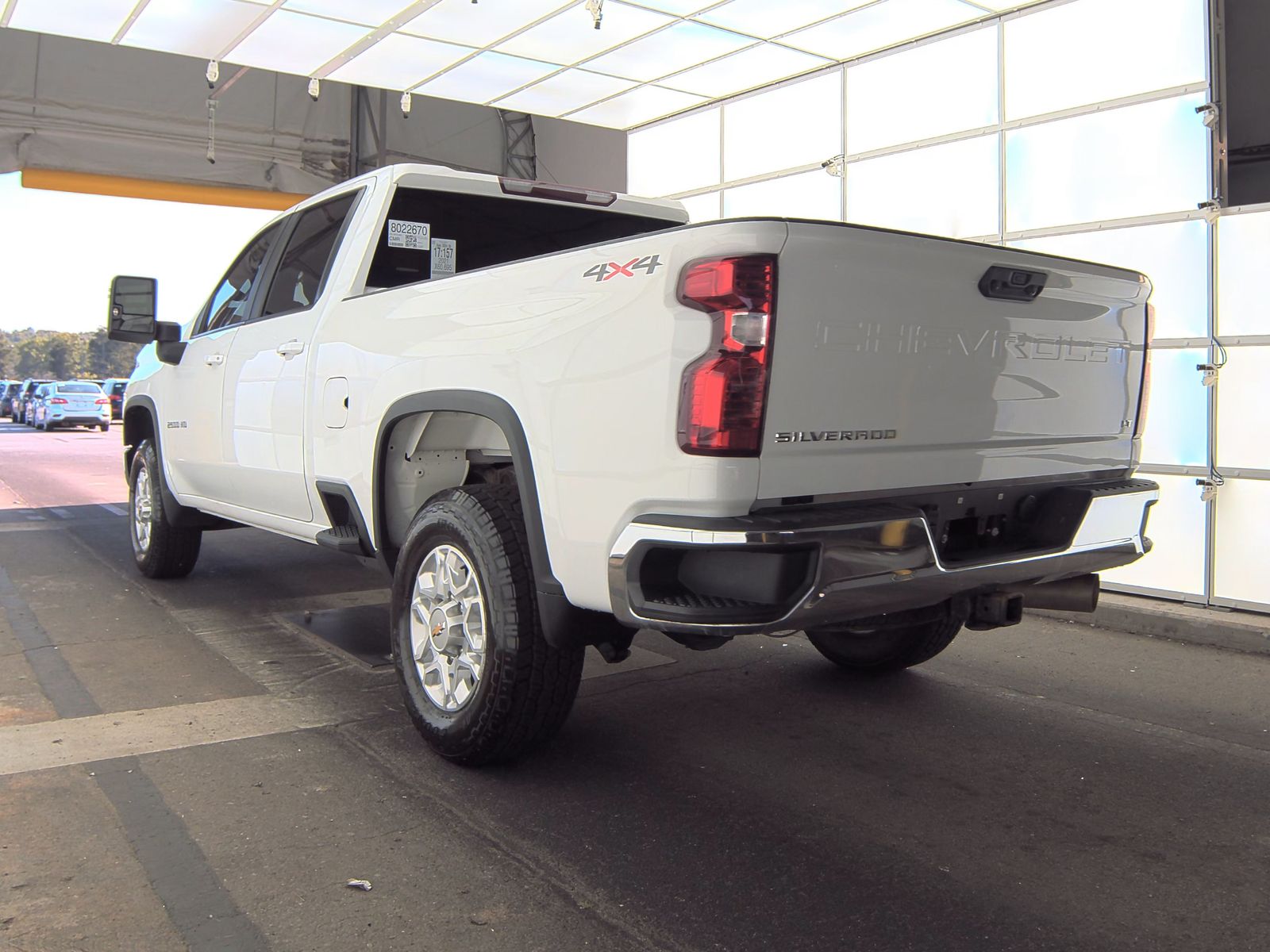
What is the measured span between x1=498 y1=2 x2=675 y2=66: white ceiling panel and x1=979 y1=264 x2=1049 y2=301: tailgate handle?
6.02m

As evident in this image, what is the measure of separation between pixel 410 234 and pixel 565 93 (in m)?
6.64

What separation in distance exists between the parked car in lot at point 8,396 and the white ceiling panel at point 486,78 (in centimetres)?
3712

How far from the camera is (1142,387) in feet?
13.7

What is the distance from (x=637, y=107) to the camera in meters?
11.3

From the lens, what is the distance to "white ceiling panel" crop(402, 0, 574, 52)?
29.1ft

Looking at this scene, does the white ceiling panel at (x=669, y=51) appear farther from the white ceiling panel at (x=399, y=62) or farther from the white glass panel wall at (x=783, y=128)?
the white ceiling panel at (x=399, y=62)

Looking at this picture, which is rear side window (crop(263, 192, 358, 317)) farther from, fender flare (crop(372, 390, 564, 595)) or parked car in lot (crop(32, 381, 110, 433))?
parked car in lot (crop(32, 381, 110, 433))

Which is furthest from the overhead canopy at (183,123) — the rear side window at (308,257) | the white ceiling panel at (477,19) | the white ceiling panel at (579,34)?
the rear side window at (308,257)

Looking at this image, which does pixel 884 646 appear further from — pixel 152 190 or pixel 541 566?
pixel 152 190

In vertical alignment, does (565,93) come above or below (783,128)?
above

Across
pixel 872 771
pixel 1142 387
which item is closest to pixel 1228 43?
pixel 1142 387

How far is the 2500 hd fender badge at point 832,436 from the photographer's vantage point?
3.05 meters

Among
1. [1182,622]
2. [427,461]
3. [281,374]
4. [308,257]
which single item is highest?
[308,257]

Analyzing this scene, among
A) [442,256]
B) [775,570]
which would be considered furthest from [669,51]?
[775,570]
